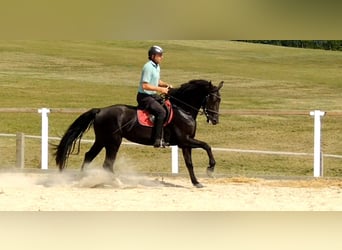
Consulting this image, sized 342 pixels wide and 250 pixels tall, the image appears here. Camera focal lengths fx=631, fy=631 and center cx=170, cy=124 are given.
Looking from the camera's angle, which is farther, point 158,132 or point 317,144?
point 317,144

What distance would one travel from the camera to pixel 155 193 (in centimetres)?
684

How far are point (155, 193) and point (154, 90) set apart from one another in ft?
3.71

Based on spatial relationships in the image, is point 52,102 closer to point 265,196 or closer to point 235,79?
point 235,79

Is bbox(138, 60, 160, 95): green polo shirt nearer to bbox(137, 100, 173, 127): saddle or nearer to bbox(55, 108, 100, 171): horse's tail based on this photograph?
bbox(137, 100, 173, 127): saddle

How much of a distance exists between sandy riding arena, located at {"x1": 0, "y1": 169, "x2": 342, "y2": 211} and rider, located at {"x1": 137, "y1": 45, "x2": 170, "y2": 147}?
0.73 metres

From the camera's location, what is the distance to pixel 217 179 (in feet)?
27.9

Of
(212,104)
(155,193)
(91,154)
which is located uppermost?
(212,104)

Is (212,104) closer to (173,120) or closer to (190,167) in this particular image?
(173,120)

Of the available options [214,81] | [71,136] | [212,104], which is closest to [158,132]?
[212,104]

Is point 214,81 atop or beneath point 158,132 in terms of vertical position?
atop

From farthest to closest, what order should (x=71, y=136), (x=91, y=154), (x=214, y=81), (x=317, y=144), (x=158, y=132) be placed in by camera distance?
(x=214, y=81), (x=317, y=144), (x=91, y=154), (x=71, y=136), (x=158, y=132)
